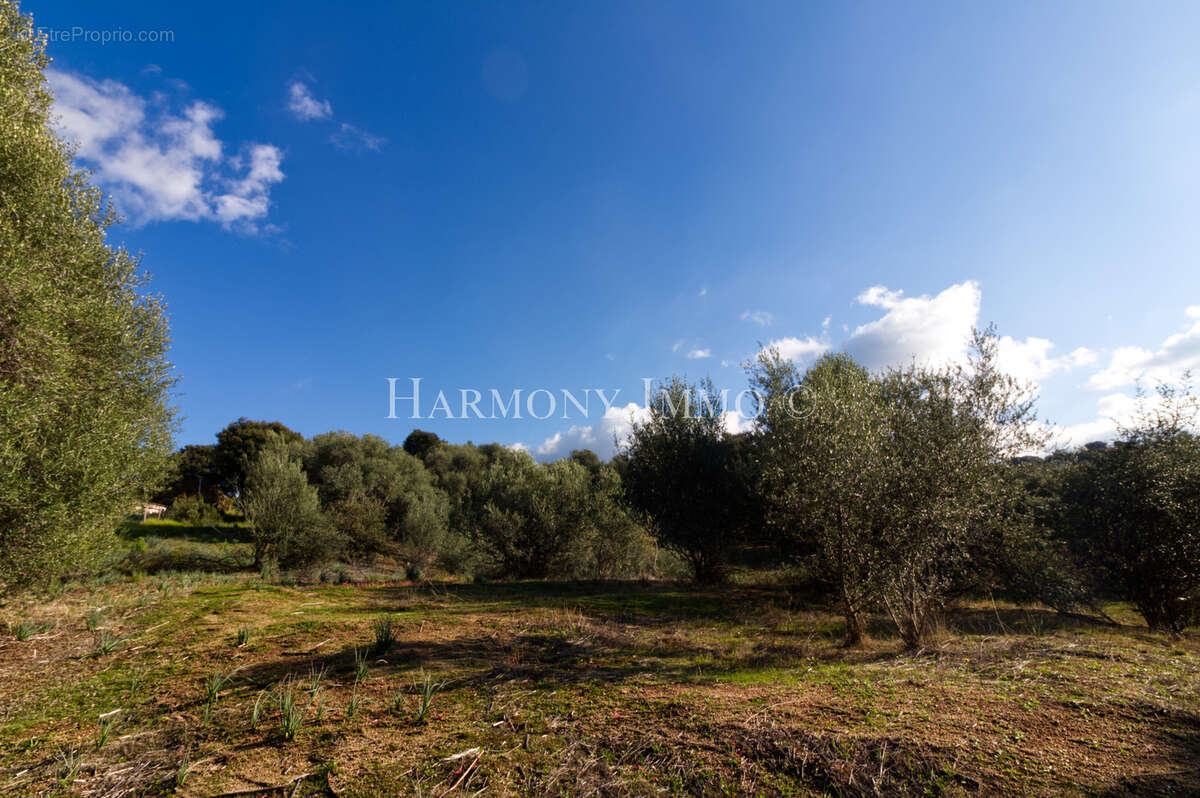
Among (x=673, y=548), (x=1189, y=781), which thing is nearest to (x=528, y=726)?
(x=1189, y=781)

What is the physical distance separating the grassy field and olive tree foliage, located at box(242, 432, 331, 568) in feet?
49.2

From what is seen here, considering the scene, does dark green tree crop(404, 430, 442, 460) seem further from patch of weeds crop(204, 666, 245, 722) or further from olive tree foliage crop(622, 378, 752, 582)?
patch of weeds crop(204, 666, 245, 722)

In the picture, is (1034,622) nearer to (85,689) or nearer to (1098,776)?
(1098,776)

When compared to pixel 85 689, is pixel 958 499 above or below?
above

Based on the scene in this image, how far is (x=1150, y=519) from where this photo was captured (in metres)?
12.5

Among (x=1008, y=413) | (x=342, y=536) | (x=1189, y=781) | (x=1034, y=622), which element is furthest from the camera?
(x=342, y=536)

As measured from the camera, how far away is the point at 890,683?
6.75 metres

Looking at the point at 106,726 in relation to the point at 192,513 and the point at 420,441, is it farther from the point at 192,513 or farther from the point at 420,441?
the point at 420,441

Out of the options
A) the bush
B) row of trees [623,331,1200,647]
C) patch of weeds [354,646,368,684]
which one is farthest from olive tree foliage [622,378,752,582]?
the bush

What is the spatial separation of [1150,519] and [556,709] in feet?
55.9

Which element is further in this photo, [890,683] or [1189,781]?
[890,683]

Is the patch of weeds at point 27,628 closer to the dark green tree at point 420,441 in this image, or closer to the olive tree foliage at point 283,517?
the olive tree foliage at point 283,517

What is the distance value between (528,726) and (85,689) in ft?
19.1

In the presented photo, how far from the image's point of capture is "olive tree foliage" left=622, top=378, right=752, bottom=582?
18.7 m
